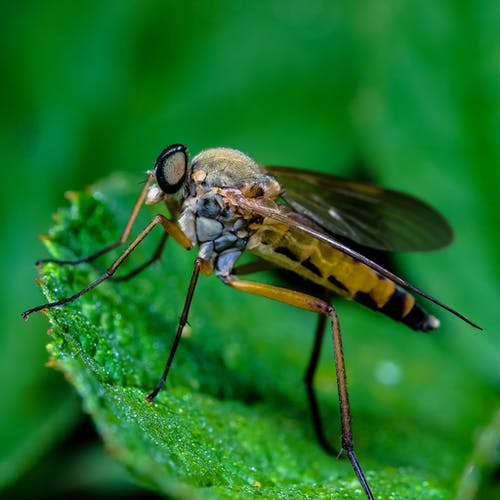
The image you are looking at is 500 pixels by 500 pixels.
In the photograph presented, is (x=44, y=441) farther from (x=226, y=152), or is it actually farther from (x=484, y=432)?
(x=484, y=432)

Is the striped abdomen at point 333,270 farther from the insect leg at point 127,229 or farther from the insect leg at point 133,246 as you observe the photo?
the insect leg at point 127,229

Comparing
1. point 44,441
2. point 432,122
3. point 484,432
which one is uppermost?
point 432,122

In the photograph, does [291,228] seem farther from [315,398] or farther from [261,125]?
[261,125]

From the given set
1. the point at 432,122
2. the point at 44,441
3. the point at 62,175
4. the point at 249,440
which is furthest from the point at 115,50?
the point at 249,440

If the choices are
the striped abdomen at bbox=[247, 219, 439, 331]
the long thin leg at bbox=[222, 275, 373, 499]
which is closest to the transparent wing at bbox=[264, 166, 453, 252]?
the striped abdomen at bbox=[247, 219, 439, 331]

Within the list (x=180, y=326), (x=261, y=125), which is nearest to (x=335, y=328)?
(x=180, y=326)

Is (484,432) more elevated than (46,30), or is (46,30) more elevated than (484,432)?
(46,30)

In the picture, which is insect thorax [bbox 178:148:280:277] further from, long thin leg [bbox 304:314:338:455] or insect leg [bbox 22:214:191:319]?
long thin leg [bbox 304:314:338:455]
